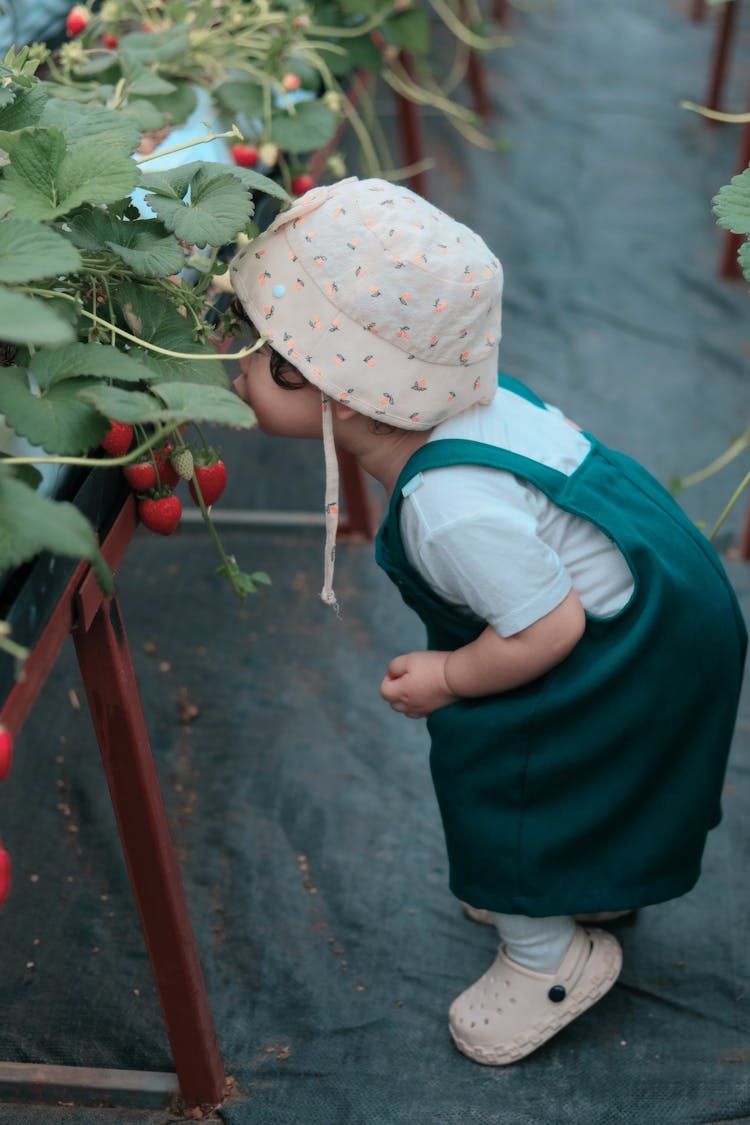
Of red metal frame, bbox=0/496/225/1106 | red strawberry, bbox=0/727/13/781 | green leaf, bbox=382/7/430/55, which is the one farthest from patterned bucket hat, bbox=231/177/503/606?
green leaf, bbox=382/7/430/55

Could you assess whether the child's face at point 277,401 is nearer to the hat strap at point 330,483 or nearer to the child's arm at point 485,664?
the hat strap at point 330,483

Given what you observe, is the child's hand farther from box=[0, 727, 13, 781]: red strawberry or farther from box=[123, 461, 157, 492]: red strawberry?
box=[0, 727, 13, 781]: red strawberry

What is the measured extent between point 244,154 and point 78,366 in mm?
746

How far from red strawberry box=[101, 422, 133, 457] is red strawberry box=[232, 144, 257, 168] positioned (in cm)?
66

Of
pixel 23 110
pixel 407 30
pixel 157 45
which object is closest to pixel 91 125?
pixel 23 110

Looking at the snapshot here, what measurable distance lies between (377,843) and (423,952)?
0.19m

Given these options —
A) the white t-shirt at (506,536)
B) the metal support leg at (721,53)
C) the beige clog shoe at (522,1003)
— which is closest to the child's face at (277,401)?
the white t-shirt at (506,536)

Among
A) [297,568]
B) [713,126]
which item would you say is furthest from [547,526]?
[713,126]

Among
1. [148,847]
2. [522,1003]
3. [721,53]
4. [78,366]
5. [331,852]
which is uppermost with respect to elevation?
[78,366]

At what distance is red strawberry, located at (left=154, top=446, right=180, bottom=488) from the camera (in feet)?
3.38

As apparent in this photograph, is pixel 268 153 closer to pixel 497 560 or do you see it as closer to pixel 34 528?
pixel 497 560

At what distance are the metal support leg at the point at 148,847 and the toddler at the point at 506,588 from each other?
24 centimetres

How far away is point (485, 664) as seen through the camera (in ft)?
3.76

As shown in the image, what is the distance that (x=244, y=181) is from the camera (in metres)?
1.08
